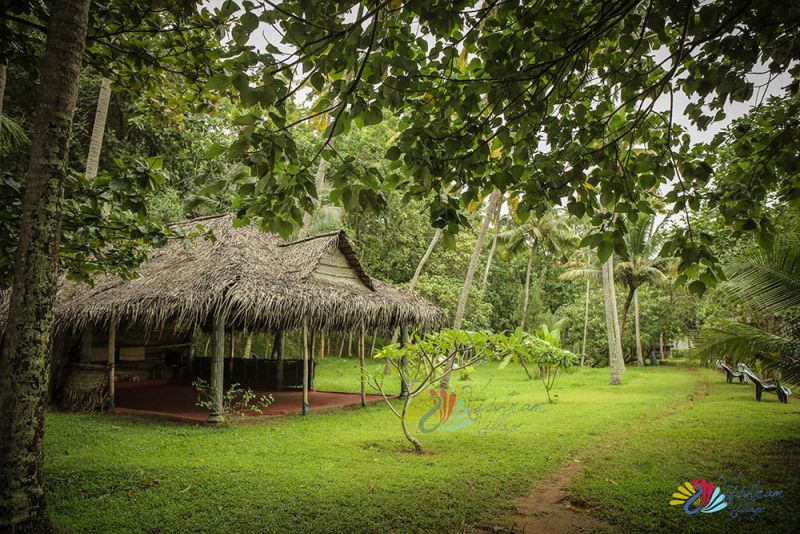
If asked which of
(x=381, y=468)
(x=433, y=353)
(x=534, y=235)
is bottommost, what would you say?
(x=381, y=468)

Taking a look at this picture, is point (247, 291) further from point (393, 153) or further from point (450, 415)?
point (393, 153)

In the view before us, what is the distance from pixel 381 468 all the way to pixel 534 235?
68.9 ft

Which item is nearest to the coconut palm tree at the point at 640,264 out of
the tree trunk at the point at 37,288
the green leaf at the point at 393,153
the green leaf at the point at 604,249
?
the green leaf at the point at 604,249

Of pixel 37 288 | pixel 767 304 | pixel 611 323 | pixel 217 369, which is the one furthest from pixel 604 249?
pixel 611 323

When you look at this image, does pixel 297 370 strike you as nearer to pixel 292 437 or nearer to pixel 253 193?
pixel 292 437

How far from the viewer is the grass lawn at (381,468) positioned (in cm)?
360

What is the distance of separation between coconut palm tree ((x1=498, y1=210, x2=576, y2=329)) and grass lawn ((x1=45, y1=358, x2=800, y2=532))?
15794 mm

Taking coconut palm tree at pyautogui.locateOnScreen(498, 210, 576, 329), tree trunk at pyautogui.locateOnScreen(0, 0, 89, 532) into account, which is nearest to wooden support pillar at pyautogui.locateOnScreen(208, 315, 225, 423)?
tree trunk at pyautogui.locateOnScreen(0, 0, 89, 532)

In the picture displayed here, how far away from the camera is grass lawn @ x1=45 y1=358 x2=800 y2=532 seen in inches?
142

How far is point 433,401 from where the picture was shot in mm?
10508

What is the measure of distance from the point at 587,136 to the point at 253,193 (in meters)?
2.33

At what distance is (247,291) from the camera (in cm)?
764

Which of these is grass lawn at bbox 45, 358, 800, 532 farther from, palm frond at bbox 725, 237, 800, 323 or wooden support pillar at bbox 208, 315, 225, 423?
palm frond at bbox 725, 237, 800, 323

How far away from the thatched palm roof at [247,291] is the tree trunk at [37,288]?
16.1 ft
